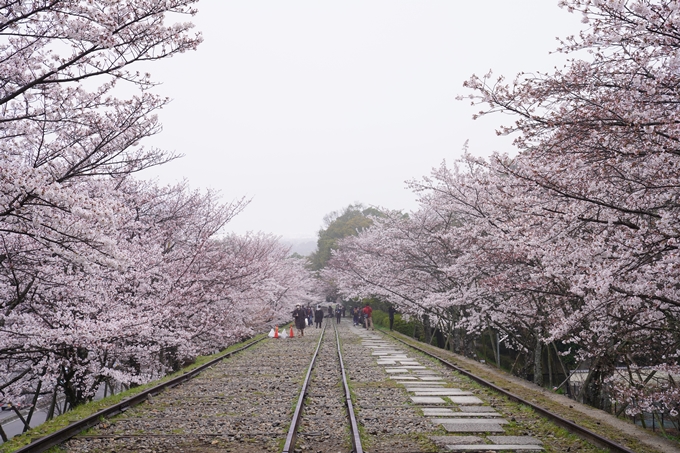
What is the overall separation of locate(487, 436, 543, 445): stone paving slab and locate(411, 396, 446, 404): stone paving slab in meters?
2.65

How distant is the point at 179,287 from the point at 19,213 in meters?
9.61

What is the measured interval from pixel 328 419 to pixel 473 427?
2216 mm

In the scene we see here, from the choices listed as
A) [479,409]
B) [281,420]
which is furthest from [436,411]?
[281,420]

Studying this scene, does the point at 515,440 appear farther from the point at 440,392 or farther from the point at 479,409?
the point at 440,392

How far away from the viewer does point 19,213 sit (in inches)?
247

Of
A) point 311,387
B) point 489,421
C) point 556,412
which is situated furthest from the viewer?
point 311,387

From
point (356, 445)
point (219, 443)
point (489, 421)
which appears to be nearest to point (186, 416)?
point (219, 443)

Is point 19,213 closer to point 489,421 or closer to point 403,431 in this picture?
point 403,431

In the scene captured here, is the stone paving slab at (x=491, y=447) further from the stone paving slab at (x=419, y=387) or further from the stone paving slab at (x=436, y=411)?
the stone paving slab at (x=419, y=387)

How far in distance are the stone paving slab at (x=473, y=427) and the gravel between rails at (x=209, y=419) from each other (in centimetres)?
239

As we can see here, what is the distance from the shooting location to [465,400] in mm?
10062

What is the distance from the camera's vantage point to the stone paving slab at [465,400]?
9844mm

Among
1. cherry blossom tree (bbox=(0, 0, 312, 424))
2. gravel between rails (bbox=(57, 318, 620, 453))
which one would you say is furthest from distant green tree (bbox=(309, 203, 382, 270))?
gravel between rails (bbox=(57, 318, 620, 453))

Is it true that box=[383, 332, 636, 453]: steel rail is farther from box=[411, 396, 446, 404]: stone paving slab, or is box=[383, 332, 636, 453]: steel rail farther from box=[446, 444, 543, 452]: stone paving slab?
box=[411, 396, 446, 404]: stone paving slab
